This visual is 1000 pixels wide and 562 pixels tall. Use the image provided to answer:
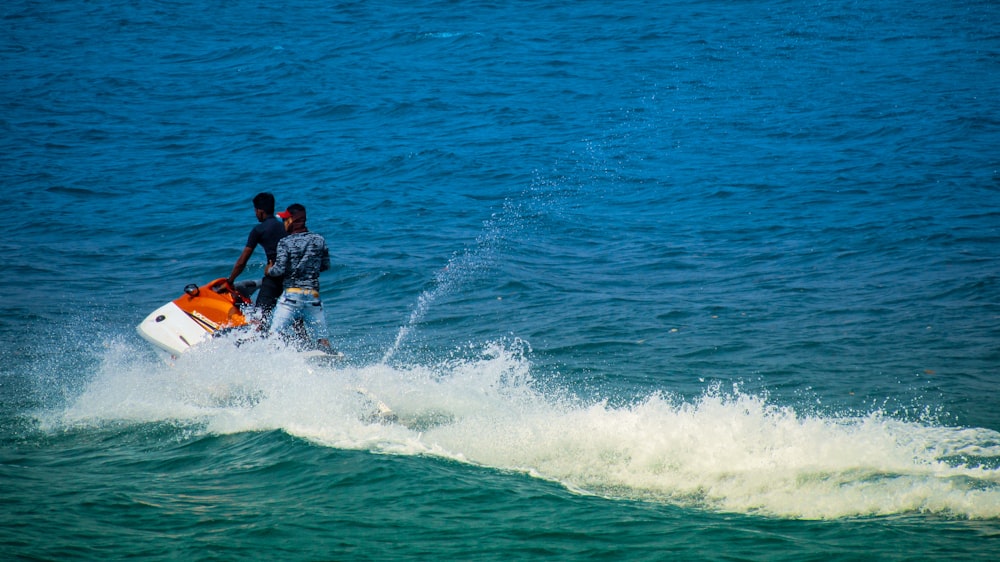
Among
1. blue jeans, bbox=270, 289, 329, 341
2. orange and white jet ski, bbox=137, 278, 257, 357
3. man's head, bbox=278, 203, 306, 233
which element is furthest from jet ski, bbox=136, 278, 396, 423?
man's head, bbox=278, 203, 306, 233

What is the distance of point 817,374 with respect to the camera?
9906 millimetres

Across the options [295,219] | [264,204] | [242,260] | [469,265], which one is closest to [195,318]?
[242,260]

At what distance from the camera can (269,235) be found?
964 centimetres

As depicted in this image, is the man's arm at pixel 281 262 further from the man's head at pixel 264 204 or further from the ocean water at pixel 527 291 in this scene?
the ocean water at pixel 527 291

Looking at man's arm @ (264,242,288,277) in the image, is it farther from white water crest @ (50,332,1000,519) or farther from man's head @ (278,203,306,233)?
white water crest @ (50,332,1000,519)

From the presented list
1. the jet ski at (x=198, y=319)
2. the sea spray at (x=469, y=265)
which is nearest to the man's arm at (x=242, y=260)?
the jet ski at (x=198, y=319)

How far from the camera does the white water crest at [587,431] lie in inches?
269

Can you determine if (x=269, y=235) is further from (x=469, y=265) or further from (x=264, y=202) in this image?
(x=469, y=265)

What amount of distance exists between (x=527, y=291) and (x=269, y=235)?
16.9 feet

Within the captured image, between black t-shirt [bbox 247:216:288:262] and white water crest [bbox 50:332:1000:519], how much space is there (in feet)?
3.52

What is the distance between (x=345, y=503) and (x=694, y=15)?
3332cm

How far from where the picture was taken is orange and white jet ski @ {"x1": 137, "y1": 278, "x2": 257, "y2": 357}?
9.66 m

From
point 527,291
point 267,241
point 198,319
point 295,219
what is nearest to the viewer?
point 295,219

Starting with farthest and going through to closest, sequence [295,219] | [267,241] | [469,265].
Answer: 1. [469,265]
2. [267,241]
3. [295,219]
